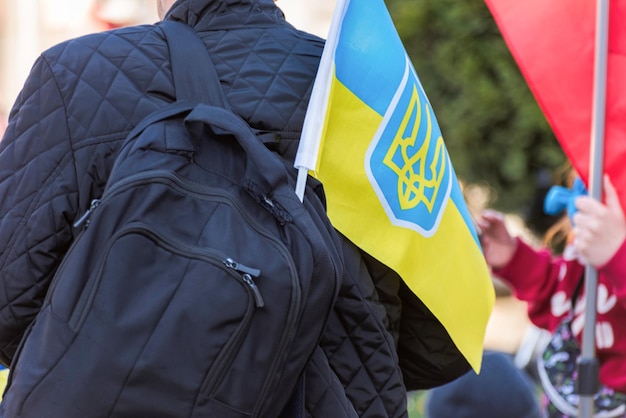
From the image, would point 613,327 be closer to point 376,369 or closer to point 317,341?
point 376,369

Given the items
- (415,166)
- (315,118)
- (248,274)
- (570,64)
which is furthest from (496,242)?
(248,274)

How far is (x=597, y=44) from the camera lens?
2840mm

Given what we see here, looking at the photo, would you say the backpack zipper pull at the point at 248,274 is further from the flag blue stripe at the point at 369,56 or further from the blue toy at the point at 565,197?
the blue toy at the point at 565,197

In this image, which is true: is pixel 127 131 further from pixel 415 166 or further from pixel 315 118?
pixel 415 166

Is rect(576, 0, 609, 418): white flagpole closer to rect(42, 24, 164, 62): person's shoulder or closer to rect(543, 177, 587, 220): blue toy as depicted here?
rect(543, 177, 587, 220): blue toy

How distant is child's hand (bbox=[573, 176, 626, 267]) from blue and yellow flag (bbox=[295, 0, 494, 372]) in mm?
913

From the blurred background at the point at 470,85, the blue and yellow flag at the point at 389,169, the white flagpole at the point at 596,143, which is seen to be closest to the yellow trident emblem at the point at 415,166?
the blue and yellow flag at the point at 389,169

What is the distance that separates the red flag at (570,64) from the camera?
2885 mm

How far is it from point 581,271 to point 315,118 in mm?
1864

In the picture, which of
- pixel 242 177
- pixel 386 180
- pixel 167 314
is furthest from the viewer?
pixel 386 180

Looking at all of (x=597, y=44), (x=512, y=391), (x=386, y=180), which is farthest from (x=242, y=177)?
(x=512, y=391)

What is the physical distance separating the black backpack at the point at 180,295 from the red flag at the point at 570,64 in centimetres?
151

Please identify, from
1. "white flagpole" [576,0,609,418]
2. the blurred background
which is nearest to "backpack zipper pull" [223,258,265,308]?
"white flagpole" [576,0,609,418]

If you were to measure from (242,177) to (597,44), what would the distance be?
158 centimetres
